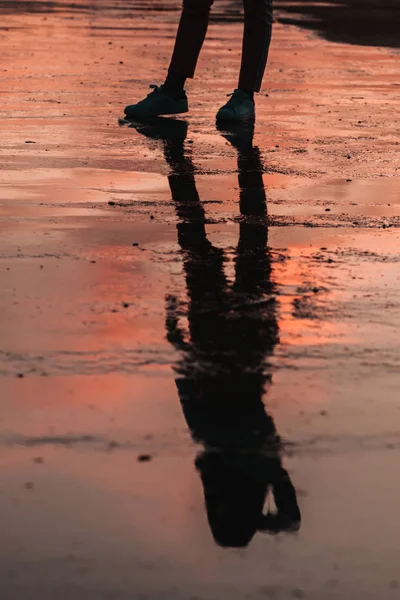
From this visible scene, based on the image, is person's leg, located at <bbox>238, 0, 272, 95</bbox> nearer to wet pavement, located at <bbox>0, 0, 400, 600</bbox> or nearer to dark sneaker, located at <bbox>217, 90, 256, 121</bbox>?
dark sneaker, located at <bbox>217, 90, 256, 121</bbox>

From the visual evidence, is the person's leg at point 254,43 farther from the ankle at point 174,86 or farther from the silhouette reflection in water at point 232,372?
the silhouette reflection in water at point 232,372

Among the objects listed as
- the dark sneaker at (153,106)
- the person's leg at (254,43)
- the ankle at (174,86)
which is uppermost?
the person's leg at (254,43)

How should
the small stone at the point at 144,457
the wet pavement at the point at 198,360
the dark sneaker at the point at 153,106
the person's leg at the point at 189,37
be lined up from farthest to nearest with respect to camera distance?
1. the person's leg at the point at 189,37
2. the dark sneaker at the point at 153,106
3. the small stone at the point at 144,457
4. the wet pavement at the point at 198,360

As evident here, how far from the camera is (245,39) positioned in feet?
32.5

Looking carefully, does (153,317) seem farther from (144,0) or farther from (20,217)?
(144,0)

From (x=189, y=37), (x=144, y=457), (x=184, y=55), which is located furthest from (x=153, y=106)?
(x=144, y=457)

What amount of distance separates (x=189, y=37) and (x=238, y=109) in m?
0.77

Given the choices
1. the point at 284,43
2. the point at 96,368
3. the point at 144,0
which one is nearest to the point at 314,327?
the point at 96,368

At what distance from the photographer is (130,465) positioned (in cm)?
346

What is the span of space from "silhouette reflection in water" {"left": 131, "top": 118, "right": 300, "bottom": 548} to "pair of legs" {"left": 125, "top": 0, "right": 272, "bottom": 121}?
2.78m

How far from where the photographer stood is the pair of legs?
969 centimetres

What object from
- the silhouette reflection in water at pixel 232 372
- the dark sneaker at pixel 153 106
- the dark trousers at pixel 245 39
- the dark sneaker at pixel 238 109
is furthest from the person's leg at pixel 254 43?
the silhouette reflection in water at pixel 232 372

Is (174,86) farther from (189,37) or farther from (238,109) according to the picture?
(238,109)

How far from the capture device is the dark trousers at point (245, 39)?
980cm
